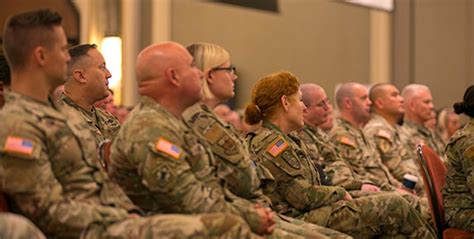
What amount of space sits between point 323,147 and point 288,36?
5.41 m

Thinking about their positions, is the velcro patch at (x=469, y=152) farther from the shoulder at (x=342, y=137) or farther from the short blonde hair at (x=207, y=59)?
the shoulder at (x=342, y=137)

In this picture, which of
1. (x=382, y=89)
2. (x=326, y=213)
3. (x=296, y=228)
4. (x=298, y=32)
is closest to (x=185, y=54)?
(x=296, y=228)

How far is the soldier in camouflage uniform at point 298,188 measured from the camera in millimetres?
3980

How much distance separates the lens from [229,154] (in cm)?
337

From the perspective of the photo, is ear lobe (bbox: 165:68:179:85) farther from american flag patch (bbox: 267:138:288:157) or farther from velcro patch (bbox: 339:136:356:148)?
velcro patch (bbox: 339:136:356:148)

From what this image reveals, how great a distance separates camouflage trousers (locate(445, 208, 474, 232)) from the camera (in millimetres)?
4426

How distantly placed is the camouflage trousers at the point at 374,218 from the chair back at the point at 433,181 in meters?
0.07

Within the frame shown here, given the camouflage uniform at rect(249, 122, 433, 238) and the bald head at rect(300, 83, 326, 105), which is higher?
the bald head at rect(300, 83, 326, 105)

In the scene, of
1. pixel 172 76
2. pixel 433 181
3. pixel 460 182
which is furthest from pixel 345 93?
pixel 172 76

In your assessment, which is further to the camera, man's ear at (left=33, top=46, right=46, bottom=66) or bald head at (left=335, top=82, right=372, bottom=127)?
bald head at (left=335, top=82, right=372, bottom=127)

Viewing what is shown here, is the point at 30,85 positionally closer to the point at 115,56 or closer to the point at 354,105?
the point at 354,105

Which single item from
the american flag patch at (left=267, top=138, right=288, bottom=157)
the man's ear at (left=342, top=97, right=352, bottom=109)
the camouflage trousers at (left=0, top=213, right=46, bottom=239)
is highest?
the camouflage trousers at (left=0, top=213, right=46, bottom=239)

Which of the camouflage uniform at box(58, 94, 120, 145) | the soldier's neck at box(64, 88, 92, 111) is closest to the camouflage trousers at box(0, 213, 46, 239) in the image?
the camouflage uniform at box(58, 94, 120, 145)

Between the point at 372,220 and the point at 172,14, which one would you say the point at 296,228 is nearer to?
the point at 372,220
